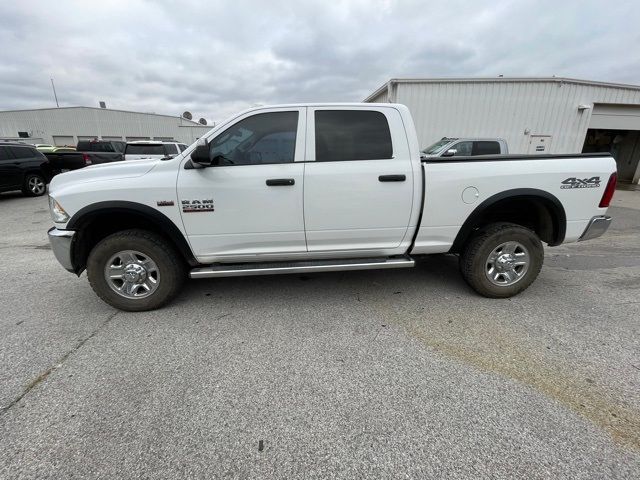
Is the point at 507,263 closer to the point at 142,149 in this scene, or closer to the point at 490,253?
the point at 490,253

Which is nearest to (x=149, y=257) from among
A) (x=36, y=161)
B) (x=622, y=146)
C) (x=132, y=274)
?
(x=132, y=274)

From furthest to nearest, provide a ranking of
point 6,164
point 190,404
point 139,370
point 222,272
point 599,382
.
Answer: point 6,164 < point 222,272 < point 139,370 < point 599,382 < point 190,404

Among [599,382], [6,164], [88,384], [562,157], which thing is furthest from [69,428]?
[6,164]

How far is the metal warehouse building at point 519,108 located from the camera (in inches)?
490

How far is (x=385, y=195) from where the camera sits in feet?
10.4

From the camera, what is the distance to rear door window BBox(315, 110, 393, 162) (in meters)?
3.15

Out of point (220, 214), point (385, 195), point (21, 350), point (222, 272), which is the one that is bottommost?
point (21, 350)

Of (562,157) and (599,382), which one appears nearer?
(599,382)

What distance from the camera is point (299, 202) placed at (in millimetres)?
3119

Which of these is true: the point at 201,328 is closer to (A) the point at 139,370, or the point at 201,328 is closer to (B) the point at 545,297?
(A) the point at 139,370

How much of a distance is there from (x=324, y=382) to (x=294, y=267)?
123 cm

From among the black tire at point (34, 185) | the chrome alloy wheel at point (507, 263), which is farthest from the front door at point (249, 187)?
the black tire at point (34, 185)

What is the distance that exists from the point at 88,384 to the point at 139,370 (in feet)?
1.07

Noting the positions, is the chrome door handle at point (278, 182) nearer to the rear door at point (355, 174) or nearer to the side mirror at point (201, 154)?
the rear door at point (355, 174)
